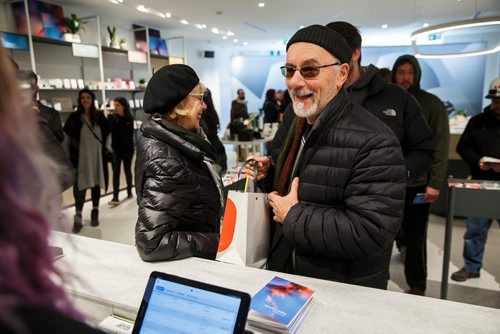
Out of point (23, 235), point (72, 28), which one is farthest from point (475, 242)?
point (72, 28)

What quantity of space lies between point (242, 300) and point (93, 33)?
7797mm

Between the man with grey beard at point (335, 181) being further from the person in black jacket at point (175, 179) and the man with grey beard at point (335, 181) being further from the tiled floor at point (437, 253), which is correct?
the tiled floor at point (437, 253)

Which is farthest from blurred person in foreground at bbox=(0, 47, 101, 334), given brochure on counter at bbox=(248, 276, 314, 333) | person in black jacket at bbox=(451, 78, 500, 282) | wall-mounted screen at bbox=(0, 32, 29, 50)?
wall-mounted screen at bbox=(0, 32, 29, 50)

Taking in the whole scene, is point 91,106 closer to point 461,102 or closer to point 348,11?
point 348,11

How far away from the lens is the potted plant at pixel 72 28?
628cm

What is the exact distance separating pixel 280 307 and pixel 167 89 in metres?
1.02

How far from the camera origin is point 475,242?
316 centimetres

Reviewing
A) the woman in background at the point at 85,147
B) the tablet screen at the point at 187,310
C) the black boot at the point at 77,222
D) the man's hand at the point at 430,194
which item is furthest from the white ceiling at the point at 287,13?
the tablet screen at the point at 187,310

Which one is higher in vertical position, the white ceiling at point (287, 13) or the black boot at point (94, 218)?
the white ceiling at point (287, 13)

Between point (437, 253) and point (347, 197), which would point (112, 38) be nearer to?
point (437, 253)


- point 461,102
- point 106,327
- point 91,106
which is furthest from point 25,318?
point 461,102

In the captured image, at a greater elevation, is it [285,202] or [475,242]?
[285,202]

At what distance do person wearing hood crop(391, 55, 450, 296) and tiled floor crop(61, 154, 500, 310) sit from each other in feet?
1.09

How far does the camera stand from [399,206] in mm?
1245
